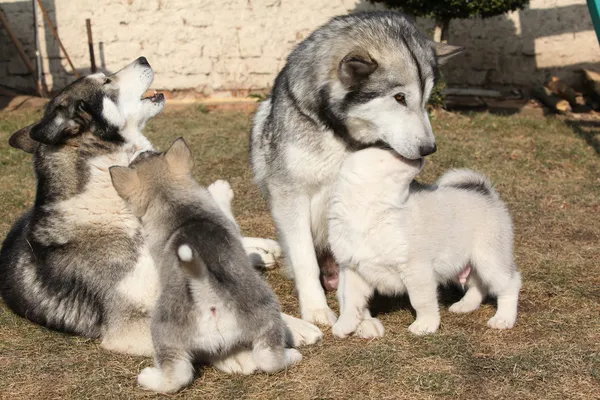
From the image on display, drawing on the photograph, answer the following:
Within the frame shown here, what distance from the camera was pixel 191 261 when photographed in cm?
292

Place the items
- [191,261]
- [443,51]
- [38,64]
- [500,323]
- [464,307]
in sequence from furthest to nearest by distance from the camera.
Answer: [38,64], [443,51], [464,307], [500,323], [191,261]

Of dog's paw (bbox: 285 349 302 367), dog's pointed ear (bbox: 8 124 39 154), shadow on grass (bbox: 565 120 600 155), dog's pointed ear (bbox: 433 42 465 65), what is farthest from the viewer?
shadow on grass (bbox: 565 120 600 155)

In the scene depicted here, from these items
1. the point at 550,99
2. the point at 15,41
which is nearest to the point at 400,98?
the point at 550,99

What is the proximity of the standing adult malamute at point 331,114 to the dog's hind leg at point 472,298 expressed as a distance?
0.72 m

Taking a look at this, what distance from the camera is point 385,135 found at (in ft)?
12.5

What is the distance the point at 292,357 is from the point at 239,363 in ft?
0.81

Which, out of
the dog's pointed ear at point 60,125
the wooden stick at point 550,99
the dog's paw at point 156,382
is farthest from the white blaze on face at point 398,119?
the wooden stick at point 550,99

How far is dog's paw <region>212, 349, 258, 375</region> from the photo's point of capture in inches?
131

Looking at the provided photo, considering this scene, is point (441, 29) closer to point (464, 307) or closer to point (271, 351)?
point (464, 307)

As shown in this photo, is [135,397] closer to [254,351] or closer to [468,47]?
[254,351]

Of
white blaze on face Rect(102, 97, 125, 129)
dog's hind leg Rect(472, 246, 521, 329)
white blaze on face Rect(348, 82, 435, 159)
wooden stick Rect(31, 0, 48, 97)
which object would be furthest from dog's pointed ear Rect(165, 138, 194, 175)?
wooden stick Rect(31, 0, 48, 97)

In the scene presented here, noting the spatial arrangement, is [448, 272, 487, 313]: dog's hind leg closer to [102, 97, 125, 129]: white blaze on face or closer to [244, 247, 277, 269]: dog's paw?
[244, 247, 277, 269]: dog's paw

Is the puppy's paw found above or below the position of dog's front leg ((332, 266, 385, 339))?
below

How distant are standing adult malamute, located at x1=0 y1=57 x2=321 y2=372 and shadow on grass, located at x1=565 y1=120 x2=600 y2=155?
617 centimetres
